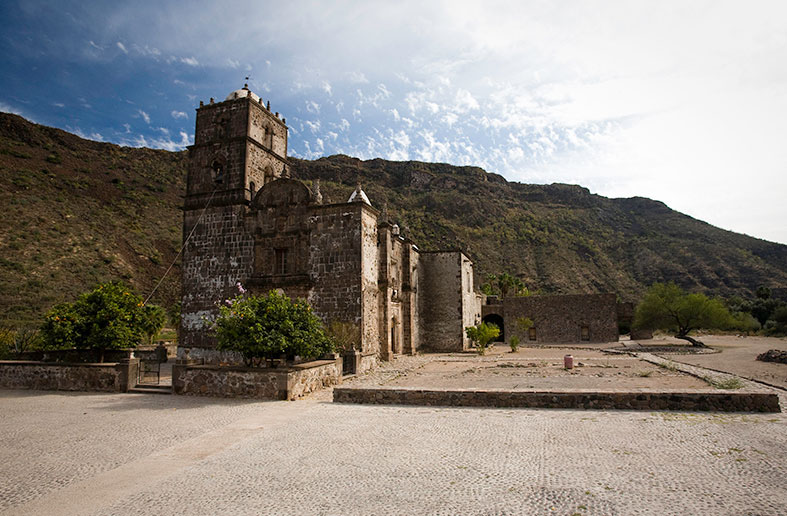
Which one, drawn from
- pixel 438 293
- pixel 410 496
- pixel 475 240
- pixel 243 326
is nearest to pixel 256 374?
pixel 243 326

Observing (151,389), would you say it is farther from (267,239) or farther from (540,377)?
(540,377)

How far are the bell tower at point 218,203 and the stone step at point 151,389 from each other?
7936 millimetres

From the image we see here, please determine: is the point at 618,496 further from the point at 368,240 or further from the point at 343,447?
the point at 368,240

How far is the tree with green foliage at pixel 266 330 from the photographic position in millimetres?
11906

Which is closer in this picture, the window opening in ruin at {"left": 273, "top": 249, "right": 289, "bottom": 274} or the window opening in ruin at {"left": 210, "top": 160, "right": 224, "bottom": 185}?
the window opening in ruin at {"left": 273, "top": 249, "right": 289, "bottom": 274}

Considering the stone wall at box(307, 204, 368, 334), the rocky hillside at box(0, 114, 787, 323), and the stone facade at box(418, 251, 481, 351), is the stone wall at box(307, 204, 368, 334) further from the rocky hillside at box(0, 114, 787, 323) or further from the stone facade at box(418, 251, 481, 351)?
the rocky hillside at box(0, 114, 787, 323)

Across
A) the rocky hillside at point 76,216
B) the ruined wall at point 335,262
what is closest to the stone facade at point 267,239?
the ruined wall at point 335,262

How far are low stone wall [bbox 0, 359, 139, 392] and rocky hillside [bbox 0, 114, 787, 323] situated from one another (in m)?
24.3

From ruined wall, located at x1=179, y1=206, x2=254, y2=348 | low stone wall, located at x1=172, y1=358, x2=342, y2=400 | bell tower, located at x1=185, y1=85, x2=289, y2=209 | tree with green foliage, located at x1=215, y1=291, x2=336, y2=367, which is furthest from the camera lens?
bell tower, located at x1=185, y1=85, x2=289, y2=209

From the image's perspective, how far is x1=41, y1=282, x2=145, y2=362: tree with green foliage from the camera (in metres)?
14.7

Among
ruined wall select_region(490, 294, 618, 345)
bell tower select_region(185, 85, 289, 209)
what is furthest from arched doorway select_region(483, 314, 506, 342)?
bell tower select_region(185, 85, 289, 209)

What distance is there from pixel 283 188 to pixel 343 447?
636 inches

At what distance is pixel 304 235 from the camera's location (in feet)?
68.3

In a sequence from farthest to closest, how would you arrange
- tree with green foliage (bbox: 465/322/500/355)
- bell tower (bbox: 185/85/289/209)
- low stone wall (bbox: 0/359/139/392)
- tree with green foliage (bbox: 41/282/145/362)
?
tree with green foliage (bbox: 465/322/500/355) → bell tower (bbox: 185/85/289/209) → tree with green foliage (bbox: 41/282/145/362) → low stone wall (bbox: 0/359/139/392)
